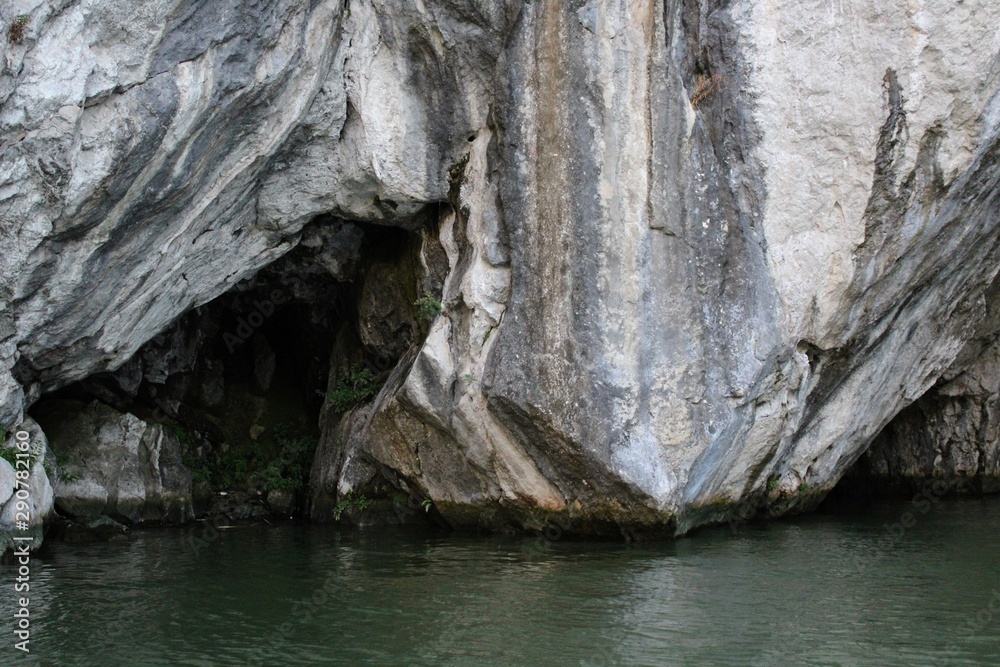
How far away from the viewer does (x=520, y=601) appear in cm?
887

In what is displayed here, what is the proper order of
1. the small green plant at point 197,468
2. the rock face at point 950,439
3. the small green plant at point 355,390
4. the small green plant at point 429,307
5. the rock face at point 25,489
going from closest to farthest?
the rock face at point 25,489 < the small green plant at point 429,307 < the small green plant at point 355,390 < the small green plant at point 197,468 < the rock face at point 950,439

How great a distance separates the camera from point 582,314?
12109mm

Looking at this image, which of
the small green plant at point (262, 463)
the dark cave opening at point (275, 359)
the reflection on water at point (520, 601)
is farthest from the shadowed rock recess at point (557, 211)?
the small green plant at point (262, 463)

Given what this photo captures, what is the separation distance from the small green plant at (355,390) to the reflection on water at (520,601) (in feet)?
9.96

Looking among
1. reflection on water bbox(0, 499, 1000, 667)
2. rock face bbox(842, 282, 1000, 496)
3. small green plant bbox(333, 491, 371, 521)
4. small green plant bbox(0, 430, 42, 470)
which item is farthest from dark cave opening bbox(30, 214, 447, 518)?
rock face bbox(842, 282, 1000, 496)

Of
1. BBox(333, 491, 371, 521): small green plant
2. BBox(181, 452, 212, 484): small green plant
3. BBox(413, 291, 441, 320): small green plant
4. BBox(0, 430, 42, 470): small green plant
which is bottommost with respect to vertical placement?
BBox(333, 491, 371, 521): small green plant

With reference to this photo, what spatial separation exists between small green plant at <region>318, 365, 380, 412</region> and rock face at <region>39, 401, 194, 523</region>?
274 cm

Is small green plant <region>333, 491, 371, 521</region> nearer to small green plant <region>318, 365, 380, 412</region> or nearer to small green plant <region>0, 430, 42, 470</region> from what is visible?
small green plant <region>318, 365, 380, 412</region>

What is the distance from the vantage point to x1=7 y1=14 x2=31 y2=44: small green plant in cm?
902

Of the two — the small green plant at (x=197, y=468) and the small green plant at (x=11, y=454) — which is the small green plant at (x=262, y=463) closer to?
the small green plant at (x=197, y=468)

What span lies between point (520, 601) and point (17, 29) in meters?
6.93

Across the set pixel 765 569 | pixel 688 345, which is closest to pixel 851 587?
pixel 765 569

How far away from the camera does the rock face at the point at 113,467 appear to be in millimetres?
14219

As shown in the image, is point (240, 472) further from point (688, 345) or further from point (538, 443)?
point (688, 345)
